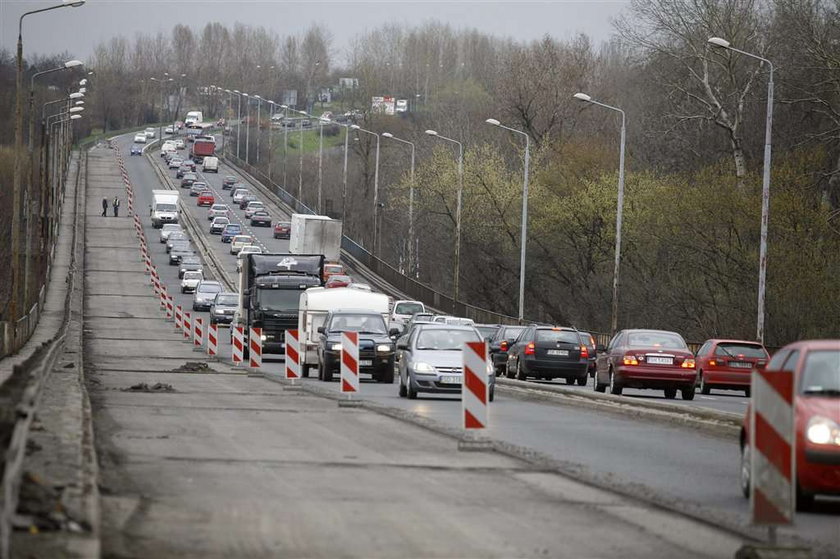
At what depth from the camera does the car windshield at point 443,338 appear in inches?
1197

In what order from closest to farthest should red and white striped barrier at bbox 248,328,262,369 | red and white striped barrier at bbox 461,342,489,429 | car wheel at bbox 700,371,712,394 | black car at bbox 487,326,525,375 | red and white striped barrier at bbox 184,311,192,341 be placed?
red and white striped barrier at bbox 461,342,489,429 < car wheel at bbox 700,371,712,394 < red and white striped barrier at bbox 248,328,262,369 < black car at bbox 487,326,525,375 < red and white striped barrier at bbox 184,311,192,341

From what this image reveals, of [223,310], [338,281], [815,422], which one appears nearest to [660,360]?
[815,422]

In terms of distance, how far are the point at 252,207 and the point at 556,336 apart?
93.5m

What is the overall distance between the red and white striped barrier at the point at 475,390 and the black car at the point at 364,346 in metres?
19.0

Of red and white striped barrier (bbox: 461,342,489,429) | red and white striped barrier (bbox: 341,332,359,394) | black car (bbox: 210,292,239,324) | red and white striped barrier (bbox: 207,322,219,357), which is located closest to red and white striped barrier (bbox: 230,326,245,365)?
red and white striped barrier (bbox: 207,322,219,357)

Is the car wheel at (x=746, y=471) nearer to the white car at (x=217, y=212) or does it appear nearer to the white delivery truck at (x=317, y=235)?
the white delivery truck at (x=317, y=235)

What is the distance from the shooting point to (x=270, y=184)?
153m

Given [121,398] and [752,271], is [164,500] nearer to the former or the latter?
[121,398]

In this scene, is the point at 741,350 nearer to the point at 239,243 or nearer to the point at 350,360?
the point at 350,360

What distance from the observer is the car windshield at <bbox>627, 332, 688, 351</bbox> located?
110 feet

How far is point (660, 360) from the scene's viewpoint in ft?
108

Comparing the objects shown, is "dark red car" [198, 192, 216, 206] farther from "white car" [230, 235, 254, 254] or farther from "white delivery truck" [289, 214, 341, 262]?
"white delivery truck" [289, 214, 341, 262]

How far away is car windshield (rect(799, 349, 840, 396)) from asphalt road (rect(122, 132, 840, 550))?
1.03m

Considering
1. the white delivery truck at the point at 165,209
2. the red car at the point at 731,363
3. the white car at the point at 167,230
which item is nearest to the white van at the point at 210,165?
the white delivery truck at the point at 165,209
